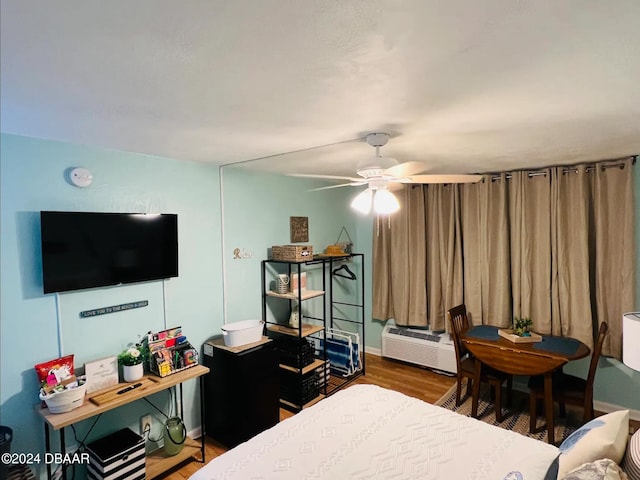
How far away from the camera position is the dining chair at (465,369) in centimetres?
288

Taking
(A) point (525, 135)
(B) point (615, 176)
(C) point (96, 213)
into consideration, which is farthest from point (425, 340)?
(C) point (96, 213)

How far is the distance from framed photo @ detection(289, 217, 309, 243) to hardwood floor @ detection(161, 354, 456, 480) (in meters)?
1.65

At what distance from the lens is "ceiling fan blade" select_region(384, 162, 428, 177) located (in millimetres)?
1738

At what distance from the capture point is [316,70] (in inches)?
44.8

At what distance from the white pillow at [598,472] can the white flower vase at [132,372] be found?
7.60 ft

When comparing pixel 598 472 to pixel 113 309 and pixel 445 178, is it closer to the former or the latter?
pixel 445 178

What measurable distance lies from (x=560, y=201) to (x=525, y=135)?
1517mm

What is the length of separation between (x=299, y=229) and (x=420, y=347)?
1941mm

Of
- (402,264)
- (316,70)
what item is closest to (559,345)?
(402,264)

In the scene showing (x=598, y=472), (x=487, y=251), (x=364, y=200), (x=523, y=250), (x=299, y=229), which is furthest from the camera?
(x=299, y=229)

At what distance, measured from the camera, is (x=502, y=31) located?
929 millimetres

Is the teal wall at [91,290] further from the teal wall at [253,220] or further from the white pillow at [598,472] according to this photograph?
the white pillow at [598,472]

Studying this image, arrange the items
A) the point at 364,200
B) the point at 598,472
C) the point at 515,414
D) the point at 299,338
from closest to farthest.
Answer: the point at 598,472 → the point at 364,200 → the point at 515,414 → the point at 299,338

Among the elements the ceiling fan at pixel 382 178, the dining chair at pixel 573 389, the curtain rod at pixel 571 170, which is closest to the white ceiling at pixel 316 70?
the ceiling fan at pixel 382 178
